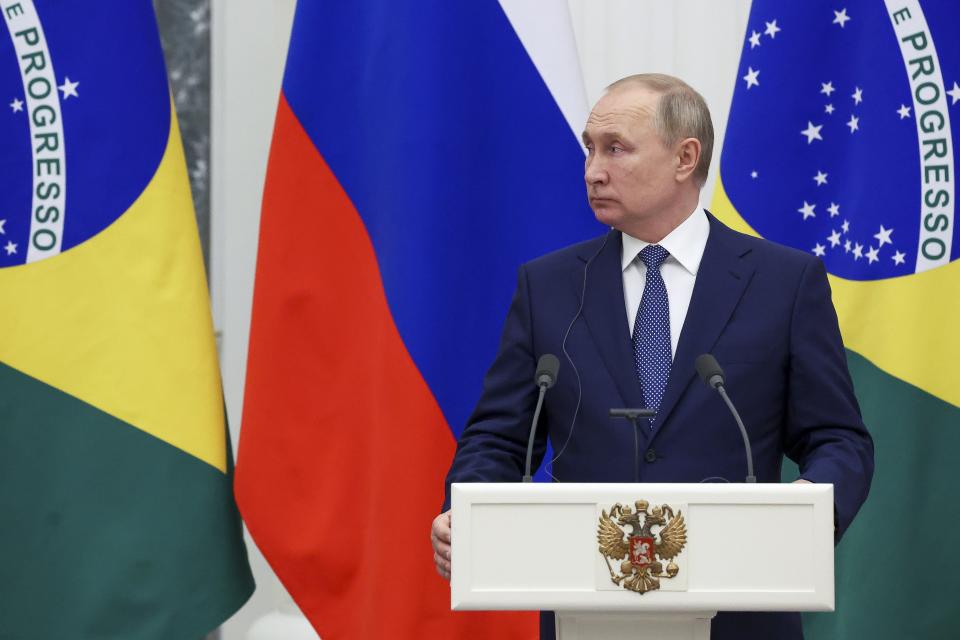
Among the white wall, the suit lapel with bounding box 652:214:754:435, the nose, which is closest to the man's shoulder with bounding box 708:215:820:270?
the suit lapel with bounding box 652:214:754:435

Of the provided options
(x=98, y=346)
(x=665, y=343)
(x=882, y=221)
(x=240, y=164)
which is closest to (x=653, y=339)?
(x=665, y=343)

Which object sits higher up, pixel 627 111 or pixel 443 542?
pixel 627 111

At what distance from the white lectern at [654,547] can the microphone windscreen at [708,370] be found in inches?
10.4

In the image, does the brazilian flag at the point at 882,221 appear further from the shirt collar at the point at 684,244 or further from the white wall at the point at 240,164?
the white wall at the point at 240,164

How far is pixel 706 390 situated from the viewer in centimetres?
208

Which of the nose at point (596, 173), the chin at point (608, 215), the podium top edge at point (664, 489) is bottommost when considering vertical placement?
the podium top edge at point (664, 489)

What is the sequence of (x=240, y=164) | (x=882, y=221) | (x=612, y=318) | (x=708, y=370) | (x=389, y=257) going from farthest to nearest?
(x=240, y=164), (x=389, y=257), (x=882, y=221), (x=612, y=318), (x=708, y=370)

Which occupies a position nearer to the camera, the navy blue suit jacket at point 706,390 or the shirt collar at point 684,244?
the navy blue suit jacket at point 706,390

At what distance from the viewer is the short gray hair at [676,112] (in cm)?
223

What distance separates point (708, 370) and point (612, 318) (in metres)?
0.37

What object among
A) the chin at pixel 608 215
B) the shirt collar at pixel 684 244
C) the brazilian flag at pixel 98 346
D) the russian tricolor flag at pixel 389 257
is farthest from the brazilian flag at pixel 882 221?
the brazilian flag at pixel 98 346

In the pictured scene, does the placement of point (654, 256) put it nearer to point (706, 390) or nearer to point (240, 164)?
point (706, 390)

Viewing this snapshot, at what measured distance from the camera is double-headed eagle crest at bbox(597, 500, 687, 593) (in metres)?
1.57

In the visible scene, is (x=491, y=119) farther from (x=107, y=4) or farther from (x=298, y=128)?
(x=107, y=4)
